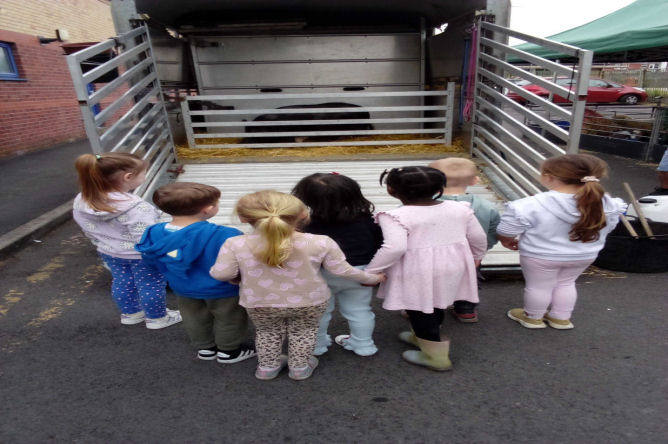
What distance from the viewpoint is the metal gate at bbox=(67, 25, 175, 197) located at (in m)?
3.34

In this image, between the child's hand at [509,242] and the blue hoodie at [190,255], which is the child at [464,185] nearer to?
the child's hand at [509,242]

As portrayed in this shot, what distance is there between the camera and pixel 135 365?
245cm

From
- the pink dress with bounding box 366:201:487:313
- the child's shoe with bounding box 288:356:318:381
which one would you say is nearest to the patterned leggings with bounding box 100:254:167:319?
the child's shoe with bounding box 288:356:318:381

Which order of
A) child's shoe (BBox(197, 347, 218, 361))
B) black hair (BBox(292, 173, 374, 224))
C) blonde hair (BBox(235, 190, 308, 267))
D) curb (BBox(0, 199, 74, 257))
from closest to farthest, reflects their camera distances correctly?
blonde hair (BBox(235, 190, 308, 267)) → black hair (BBox(292, 173, 374, 224)) → child's shoe (BBox(197, 347, 218, 361)) → curb (BBox(0, 199, 74, 257))

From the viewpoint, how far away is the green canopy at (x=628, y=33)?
6.15 metres

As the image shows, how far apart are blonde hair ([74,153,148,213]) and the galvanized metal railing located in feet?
8.78

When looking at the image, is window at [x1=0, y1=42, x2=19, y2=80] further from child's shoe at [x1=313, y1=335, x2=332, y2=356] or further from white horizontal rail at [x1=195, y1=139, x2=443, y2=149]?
child's shoe at [x1=313, y1=335, x2=332, y2=356]

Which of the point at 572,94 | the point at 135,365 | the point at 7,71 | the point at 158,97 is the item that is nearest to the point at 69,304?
the point at 135,365

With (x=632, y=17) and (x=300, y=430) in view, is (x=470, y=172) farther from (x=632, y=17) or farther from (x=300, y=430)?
(x=632, y=17)

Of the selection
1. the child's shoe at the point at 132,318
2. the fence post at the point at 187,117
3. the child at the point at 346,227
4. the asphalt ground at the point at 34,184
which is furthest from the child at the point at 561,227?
the asphalt ground at the point at 34,184

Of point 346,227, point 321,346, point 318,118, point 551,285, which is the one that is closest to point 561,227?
point 551,285

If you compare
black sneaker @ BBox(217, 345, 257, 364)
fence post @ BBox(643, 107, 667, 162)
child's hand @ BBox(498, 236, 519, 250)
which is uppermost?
child's hand @ BBox(498, 236, 519, 250)

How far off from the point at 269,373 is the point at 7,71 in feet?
39.7

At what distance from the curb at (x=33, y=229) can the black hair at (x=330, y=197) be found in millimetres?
4050
